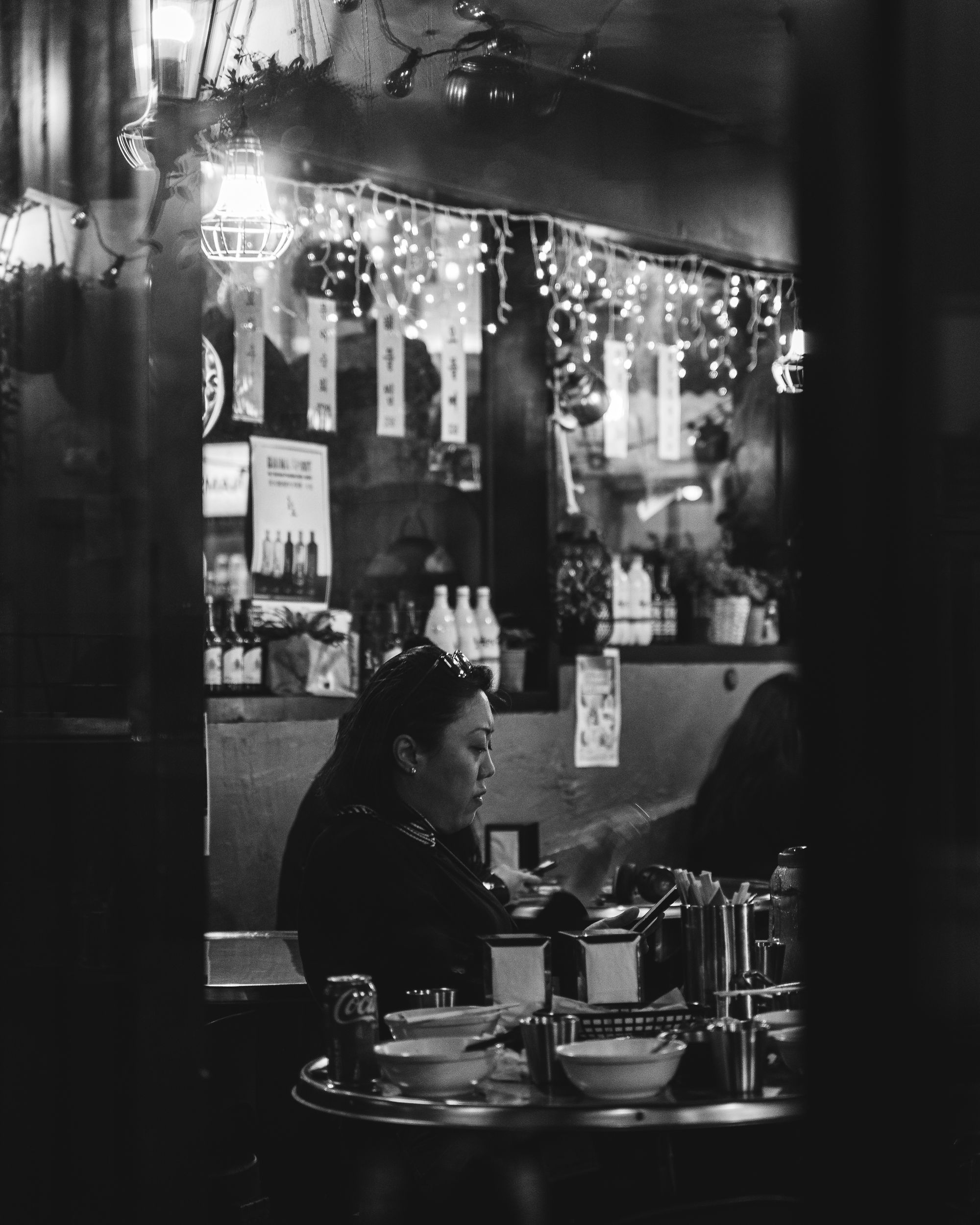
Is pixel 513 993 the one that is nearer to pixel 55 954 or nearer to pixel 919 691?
pixel 55 954

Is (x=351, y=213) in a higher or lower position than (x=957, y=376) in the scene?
higher

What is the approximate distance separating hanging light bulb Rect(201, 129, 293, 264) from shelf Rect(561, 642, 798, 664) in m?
2.43

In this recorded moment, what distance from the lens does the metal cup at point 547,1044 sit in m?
2.13

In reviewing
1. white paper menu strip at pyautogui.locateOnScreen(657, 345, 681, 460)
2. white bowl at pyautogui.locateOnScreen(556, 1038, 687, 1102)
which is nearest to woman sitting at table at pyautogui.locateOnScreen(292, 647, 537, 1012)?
white bowl at pyautogui.locateOnScreen(556, 1038, 687, 1102)

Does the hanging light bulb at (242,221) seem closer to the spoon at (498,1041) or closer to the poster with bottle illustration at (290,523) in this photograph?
the poster with bottle illustration at (290,523)

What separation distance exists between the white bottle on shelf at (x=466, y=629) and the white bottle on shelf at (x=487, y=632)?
16mm

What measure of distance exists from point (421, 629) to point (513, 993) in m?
3.46

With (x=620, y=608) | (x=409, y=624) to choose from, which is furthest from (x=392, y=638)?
(x=620, y=608)

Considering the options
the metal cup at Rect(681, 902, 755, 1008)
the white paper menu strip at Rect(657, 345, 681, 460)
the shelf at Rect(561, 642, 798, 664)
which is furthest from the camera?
the white paper menu strip at Rect(657, 345, 681, 460)

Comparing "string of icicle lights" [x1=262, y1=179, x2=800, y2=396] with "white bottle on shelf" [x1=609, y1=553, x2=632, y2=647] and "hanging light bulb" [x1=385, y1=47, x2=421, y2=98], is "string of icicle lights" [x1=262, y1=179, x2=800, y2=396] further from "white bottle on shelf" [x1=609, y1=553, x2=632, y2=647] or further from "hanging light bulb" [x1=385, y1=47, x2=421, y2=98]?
"hanging light bulb" [x1=385, y1=47, x2=421, y2=98]

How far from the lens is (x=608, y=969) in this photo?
2.45 m

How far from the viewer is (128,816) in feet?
6.26

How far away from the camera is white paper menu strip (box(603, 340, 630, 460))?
6.68m

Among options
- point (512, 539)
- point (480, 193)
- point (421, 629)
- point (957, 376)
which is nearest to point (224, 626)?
point (421, 629)
